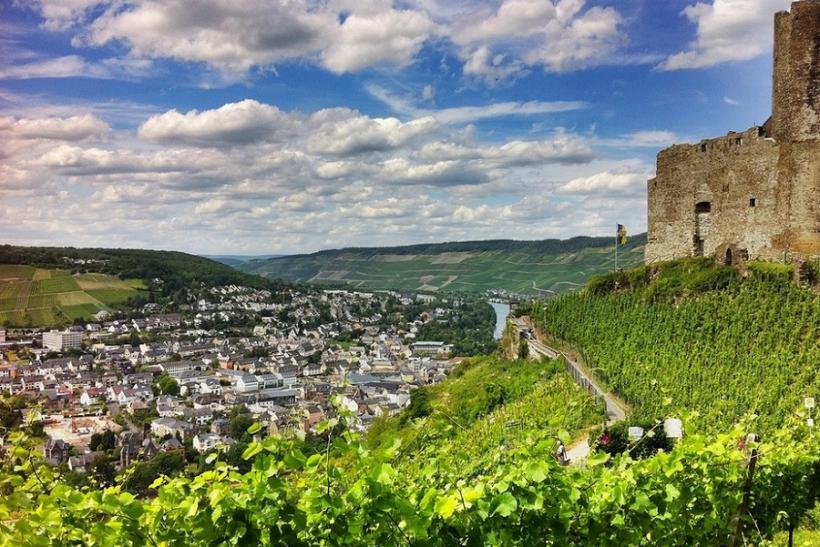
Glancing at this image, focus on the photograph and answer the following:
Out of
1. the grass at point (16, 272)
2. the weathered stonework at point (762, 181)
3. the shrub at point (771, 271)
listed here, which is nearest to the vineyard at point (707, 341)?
the shrub at point (771, 271)

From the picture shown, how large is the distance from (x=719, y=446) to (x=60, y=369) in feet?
275

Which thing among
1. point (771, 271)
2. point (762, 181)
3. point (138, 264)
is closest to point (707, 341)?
point (771, 271)

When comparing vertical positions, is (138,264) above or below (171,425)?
above

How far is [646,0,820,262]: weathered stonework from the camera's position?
18.3 metres

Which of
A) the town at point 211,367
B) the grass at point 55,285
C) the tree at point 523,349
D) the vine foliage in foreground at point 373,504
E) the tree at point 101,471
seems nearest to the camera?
the vine foliage in foreground at point 373,504

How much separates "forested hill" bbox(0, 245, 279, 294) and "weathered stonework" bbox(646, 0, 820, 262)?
9063 centimetres

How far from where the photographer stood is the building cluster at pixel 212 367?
4512 cm

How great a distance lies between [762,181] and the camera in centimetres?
2008

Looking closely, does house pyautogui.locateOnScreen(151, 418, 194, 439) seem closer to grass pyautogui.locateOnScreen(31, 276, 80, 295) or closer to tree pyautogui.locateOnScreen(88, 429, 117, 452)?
tree pyautogui.locateOnScreen(88, 429, 117, 452)

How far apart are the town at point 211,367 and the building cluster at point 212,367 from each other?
200 millimetres

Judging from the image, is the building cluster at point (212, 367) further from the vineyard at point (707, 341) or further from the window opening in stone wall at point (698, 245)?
the window opening in stone wall at point (698, 245)

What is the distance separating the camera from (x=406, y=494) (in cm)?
483

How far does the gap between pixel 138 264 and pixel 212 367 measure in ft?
190

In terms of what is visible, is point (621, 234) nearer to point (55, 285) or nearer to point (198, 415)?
point (198, 415)
